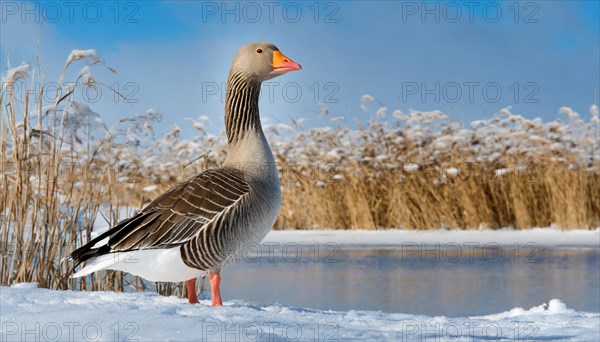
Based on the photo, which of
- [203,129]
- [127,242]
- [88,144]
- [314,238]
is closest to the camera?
[127,242]

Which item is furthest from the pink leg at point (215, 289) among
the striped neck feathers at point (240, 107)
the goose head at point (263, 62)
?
the goose head at point (263, 62)

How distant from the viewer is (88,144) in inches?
235

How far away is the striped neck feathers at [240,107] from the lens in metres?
4.79

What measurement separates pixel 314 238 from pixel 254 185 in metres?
7.34

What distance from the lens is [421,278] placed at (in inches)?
316

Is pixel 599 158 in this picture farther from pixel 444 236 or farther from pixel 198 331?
pixel 198 331

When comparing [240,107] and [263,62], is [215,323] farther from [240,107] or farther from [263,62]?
[263,62]

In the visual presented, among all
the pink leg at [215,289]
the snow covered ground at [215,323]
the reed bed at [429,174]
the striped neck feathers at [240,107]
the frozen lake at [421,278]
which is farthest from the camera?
the reed bed at [429,174]

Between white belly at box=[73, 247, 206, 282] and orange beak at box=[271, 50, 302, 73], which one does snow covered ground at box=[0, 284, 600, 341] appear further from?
A: orange beak at box=[271, 50, 302, 73]

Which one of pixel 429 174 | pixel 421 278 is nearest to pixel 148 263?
pixel 421 278

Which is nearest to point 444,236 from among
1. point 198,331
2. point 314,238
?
point 314,238

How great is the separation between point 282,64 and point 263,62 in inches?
5.1

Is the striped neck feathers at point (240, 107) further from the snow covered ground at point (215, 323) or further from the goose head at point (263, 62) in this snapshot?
the snow covered ground at point (215, 323)

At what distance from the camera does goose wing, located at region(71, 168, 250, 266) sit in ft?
13.8
